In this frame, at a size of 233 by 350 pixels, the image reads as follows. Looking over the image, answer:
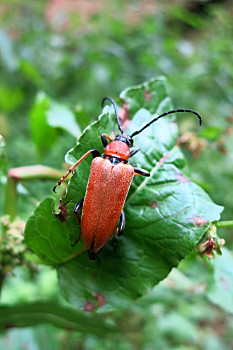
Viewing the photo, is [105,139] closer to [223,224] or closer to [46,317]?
[223,224]

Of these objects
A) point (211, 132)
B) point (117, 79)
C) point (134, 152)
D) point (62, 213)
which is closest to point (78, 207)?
point (62, 213)

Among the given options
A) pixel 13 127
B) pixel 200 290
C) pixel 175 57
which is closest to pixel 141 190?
pixel 200 290

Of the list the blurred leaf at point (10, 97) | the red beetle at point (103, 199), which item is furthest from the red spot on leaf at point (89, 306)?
the blurred leaf at point (10, 97)

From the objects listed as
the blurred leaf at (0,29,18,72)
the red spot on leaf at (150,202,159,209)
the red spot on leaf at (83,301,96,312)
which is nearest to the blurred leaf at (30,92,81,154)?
the red spot on leaf at (150,202,159,209)

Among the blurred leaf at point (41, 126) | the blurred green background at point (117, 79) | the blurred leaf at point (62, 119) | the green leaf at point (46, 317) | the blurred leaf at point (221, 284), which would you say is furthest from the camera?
the blurred green background at point (117, 79)

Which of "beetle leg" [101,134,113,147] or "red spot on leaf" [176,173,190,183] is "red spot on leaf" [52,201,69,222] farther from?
"red spot on leaf" [176,173,190,183]

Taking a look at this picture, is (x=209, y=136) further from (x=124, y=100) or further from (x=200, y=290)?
(x=200, y=290)

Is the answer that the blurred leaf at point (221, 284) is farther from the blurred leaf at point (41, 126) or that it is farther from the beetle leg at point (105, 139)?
the blurred leaf at point (41, 126)
